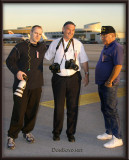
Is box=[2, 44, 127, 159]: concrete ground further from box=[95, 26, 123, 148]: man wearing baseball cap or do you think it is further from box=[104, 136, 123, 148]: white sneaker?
box=[95, 26, 123, 148]: man wearing baseball cap

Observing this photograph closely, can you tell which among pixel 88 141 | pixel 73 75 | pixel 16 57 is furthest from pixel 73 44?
pixel 88 141

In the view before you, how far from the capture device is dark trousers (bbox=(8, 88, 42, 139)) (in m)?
4.49

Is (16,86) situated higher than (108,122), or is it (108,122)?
(16,86)

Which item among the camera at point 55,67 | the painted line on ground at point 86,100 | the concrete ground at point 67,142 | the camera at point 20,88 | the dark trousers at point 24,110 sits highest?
the camera at point 55,67

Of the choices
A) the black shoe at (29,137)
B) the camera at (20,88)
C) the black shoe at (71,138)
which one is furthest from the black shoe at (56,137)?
the camera at (20,88)

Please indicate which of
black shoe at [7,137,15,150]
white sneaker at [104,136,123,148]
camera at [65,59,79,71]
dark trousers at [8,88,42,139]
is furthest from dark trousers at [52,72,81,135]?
black shoe at [7,137,15,150]

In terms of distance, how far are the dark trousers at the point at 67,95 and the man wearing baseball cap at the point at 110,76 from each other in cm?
41

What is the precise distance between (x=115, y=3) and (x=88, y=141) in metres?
2.38

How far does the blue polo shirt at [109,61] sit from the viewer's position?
4.29 metres

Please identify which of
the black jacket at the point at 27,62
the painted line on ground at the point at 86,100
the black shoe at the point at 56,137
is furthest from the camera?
the painted line on ground at the point at 86,100

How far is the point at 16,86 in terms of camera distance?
442 centimetres

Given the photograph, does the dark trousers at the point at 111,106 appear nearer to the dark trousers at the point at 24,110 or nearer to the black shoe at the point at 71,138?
the black shoe at the point at 71,138

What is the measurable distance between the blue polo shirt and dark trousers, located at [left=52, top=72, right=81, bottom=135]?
410 millimetres

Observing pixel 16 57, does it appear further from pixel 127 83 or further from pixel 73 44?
pixel 127 83
